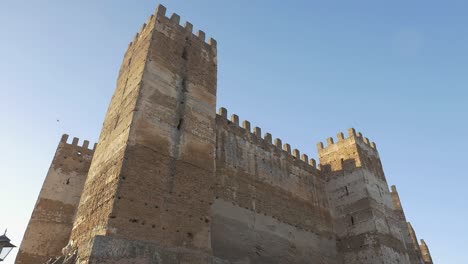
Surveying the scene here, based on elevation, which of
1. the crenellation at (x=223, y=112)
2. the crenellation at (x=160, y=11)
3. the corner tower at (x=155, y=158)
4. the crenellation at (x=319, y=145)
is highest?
the crenellation at (x=160, y=11)

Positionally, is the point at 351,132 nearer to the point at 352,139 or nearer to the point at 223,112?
the point at 352,139

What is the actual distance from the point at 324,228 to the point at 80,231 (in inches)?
450

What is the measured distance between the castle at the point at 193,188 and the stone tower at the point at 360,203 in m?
0.06

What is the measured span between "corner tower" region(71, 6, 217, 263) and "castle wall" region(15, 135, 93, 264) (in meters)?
7.11

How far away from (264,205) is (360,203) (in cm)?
622

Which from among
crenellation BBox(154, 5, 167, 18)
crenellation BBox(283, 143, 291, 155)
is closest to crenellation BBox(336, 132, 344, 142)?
crenellation BBox(283, 143, 291, 155)

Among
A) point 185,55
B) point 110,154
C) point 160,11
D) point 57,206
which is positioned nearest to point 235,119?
point 185,55

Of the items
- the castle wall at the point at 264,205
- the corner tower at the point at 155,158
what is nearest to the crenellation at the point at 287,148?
the castle wall at the point at 264,205

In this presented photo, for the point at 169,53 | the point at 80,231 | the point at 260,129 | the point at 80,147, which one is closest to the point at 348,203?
the point at 260,129

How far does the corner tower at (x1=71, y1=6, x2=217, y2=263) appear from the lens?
9383 mm

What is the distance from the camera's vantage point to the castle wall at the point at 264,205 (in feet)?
42.9

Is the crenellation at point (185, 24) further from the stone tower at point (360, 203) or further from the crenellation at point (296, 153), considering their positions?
the stone tower at point (360, 203)

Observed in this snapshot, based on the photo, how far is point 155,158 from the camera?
10633 mm

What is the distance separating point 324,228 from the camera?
17406 millimetres
